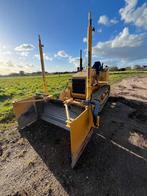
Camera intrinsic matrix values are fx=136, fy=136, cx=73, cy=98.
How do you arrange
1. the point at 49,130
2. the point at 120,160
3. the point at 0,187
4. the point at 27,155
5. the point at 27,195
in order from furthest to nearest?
the point at 49,130
the point at 27,155
the point at 120,160
the point at 0,187
the point at 27,195

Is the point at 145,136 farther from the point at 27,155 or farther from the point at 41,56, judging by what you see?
the point at 41,56

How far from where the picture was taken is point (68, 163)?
311 cm

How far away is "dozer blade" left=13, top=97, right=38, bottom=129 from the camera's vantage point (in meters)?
Answer: 4.40

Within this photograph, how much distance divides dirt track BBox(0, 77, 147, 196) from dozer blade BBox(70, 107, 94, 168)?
0.25 meters

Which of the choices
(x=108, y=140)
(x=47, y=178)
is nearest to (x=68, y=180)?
(x=47, y=178)

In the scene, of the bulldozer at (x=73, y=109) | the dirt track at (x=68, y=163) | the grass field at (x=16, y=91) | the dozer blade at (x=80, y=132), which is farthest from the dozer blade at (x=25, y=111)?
the dozer blade at (x=80, y=132)

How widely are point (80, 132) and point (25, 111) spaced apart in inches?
91.6

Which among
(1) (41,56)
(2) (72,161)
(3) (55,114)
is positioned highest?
(1) (41,56)

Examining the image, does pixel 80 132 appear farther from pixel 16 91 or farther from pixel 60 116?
pixel 16 91

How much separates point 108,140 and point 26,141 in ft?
7.89

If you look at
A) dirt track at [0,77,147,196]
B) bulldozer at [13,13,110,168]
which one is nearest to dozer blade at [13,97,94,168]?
bulldozer at [13,13,110,168]

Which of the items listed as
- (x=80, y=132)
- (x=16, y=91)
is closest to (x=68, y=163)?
(x=80, y=132)

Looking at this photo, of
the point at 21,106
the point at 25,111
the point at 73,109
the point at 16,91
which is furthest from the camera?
the point at 16,91

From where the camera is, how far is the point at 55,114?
14.8ft
